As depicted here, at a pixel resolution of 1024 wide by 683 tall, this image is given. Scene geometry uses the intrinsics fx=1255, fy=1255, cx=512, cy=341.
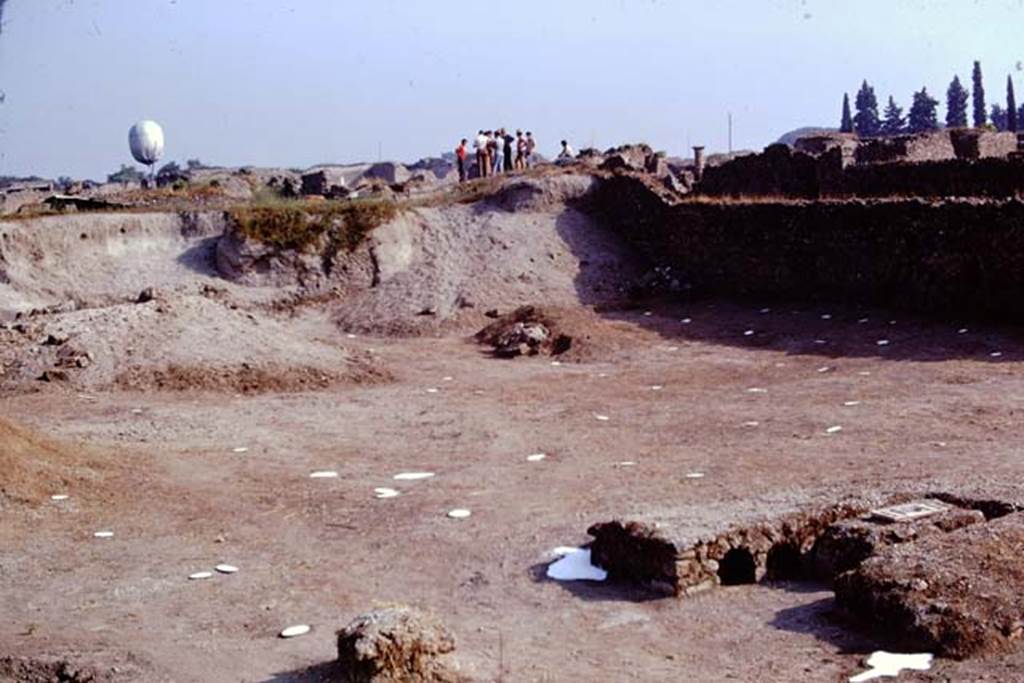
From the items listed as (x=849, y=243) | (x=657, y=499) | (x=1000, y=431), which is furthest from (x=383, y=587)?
(x=849, y=243)

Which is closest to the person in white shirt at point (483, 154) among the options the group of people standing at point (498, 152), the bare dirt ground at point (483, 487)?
the group of people standing at point (498, 152)

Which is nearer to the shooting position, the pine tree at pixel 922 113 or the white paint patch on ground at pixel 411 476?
the white paint patch on ground at pixel 411 476

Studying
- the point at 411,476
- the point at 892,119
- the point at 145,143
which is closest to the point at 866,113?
the point at 892,119

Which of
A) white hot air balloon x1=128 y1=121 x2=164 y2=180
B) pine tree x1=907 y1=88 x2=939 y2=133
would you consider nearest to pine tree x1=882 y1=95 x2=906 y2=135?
pine tree x1=907 y1=88 x2=939 y2=133

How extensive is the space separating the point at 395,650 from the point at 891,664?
2.34 metres

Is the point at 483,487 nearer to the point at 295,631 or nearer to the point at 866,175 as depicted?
the point at 295,631

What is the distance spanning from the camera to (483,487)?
1021 cm

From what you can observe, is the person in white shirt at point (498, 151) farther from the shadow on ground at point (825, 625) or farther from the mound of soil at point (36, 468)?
the shadow on ground at point (825, 625)

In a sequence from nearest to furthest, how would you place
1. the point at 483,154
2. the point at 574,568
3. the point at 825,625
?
1. the point at 825,625
2. the point at 574,568
3. the point at 483,154

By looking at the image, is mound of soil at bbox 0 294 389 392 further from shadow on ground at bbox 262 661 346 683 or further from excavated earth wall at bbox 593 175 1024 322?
shadow on ground at bbox 262 661 346 683

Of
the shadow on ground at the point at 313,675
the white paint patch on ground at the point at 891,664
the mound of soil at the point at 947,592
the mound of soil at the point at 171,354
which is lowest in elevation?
the white paint patch on ground at the point at 891,664

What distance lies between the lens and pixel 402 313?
22266mm

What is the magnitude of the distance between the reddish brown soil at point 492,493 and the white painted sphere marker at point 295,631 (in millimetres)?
91

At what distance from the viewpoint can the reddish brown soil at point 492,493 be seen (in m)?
6.58
